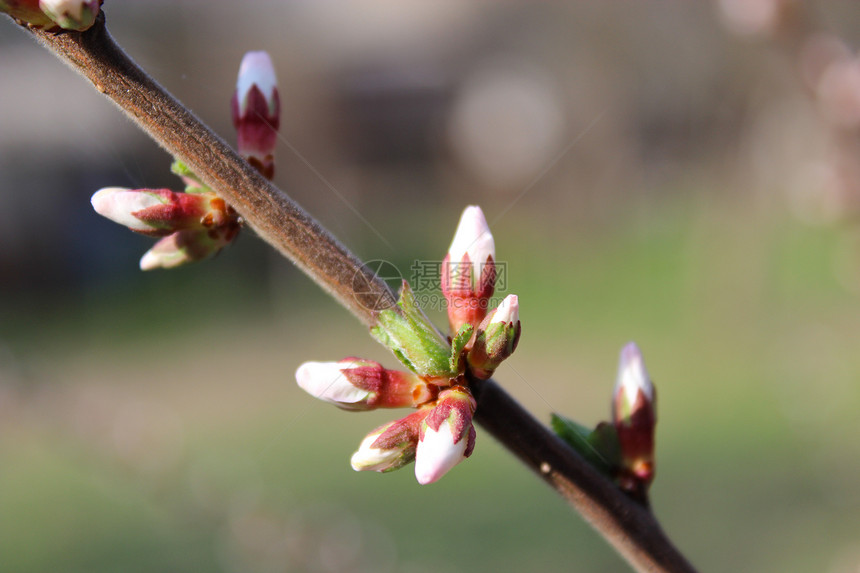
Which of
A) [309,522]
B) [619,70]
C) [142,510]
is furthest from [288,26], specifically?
[309,522]

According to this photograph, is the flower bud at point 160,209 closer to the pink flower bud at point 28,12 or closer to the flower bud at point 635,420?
the pink flower bud at point 28,12

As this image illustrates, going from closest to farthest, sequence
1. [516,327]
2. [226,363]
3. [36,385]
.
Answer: [516,327] → [36,385] → [226,363]

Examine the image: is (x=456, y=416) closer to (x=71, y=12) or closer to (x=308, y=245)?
(x=308, y=245)

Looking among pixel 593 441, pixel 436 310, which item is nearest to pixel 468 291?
pixel 593 441

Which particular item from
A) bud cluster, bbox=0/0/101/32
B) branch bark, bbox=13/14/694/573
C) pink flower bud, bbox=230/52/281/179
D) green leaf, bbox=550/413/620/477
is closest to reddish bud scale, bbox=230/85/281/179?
pink flower bud, bbox=230/52/281/179

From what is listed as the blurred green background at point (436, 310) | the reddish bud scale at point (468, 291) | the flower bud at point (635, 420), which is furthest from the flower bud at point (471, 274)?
the blurred green background at point (436, 310)

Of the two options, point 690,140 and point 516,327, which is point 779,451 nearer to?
point 516,327

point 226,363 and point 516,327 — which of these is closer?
point 516,327
